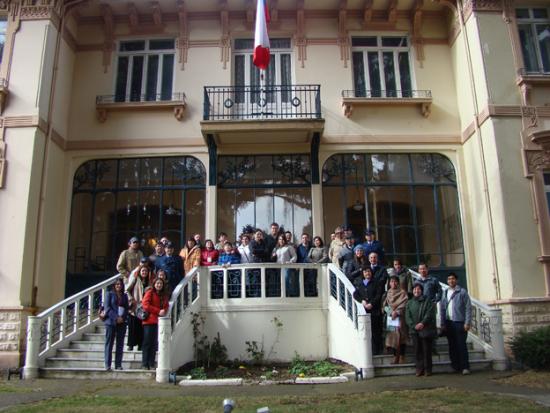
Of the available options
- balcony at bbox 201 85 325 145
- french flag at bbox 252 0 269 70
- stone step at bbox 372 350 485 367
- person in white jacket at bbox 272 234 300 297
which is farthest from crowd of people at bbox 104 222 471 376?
french flag at bbox 252 0 269 70

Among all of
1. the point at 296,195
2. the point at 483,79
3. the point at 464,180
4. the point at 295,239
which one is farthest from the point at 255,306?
the point at 483,79

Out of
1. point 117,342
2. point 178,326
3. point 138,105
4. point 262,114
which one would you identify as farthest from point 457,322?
point 138,105

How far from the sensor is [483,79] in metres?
12.5

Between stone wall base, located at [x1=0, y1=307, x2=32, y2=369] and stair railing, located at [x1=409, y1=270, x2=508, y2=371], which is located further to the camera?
stone wall base, located at [x1=0, y1=307, x2=32, y2=369]

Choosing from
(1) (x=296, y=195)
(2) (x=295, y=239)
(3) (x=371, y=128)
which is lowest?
(2) (x=295, y=239)

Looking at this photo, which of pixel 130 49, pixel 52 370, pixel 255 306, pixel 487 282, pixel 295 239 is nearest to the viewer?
pixel 52 370

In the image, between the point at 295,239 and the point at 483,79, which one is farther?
the point at 295,239

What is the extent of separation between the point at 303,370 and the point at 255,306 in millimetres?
1817

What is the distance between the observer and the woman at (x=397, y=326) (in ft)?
30.4

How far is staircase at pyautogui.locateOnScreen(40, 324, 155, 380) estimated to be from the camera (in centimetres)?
913

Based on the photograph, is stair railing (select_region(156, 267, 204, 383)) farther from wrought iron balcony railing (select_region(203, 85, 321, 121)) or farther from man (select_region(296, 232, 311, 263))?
wrought iron balcony railing (select_region(203, 85, 321, 121))

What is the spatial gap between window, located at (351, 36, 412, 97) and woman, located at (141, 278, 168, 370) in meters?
8.16

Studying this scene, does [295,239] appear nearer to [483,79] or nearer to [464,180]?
[464,180]

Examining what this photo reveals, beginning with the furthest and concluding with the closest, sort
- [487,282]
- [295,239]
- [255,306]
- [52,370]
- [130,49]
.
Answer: [130,49]
[295,239]
[487,282]
[255,306]
[52,370]
